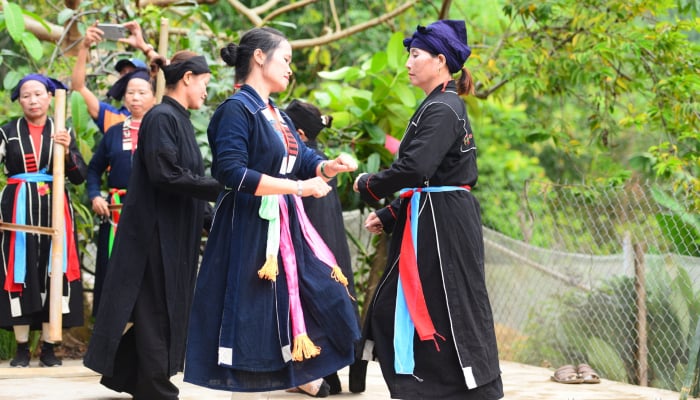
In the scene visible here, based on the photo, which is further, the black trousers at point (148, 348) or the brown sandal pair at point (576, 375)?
the brown sandal pair at point (576, 375)

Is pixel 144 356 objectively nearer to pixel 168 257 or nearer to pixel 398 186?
pixel 168 257

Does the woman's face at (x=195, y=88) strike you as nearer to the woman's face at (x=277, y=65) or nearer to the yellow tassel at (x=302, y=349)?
the woman's face at (x=277, y=65)

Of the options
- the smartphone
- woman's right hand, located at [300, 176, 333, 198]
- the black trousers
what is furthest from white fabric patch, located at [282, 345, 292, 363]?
the smartphone

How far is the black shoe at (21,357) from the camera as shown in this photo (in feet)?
21.7

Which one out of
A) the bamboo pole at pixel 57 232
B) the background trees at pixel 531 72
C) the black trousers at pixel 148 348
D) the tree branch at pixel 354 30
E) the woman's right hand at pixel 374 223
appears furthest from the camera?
the tree branch at pixel 354 30

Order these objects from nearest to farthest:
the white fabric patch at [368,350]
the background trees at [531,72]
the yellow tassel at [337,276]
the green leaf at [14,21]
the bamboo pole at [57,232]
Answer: the yellow tassel at [337,276] → the white fabric patch at [368,350] → the bamboo pole at [57,232] → the green leaf at [14,21] → the background trees at [531,72]

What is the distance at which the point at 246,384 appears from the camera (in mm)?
3873

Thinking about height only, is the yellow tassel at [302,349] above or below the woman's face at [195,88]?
below

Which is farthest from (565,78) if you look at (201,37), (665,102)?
(201,37)

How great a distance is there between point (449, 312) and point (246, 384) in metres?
0.96

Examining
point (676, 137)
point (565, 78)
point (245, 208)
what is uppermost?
point (565, 78)

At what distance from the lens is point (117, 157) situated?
6.62 metres

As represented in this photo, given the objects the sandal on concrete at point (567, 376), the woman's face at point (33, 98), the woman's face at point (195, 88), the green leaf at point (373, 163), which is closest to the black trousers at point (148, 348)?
the woman's face at point (195, 88)

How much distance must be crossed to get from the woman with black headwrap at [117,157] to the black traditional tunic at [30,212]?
15 cm
